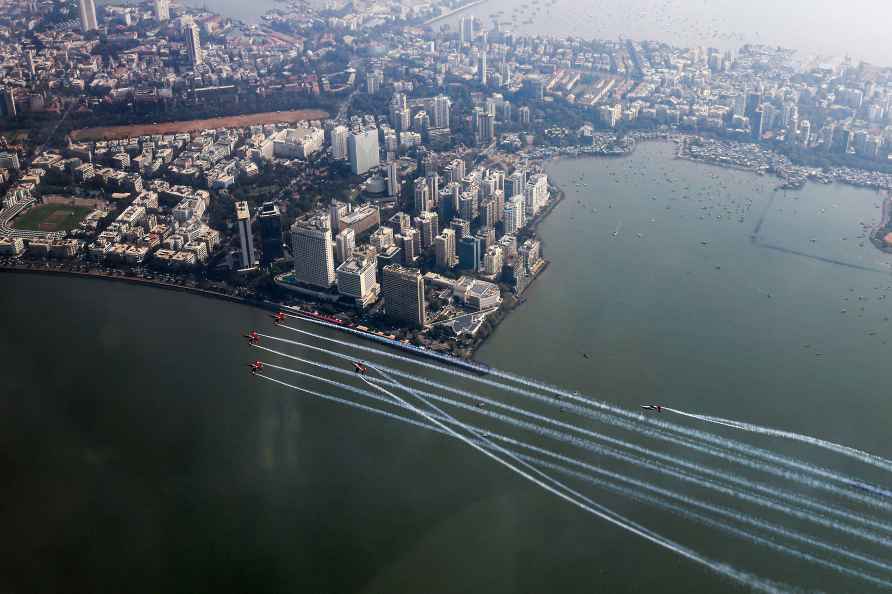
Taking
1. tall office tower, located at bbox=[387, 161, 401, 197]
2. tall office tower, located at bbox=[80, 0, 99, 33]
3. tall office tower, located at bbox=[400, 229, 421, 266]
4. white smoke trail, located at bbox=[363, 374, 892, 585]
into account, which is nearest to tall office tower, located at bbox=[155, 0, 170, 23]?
tall office tower, located at bbox=[80, 0, 99, 33]

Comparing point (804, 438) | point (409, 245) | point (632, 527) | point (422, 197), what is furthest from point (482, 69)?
point (632, 527)

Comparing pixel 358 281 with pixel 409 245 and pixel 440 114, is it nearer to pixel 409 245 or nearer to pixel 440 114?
pixel 409 245

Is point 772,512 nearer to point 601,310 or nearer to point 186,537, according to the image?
point 601,310

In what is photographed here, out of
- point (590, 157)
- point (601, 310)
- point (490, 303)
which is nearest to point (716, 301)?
point (601, 310)

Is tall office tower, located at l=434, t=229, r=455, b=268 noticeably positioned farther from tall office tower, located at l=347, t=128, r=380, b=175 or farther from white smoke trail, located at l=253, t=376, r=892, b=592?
tall office tower, located at l=347, t=128, r=380, b=175

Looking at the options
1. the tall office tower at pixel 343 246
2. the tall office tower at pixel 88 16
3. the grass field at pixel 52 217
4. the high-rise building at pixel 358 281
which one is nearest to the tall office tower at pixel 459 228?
the tall office tower at pixel 343 246

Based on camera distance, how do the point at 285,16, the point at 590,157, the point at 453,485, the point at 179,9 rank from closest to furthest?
1. the point at 453,485
2. the point at 590,157
3. the point at 179,9
4. the point at 285,16

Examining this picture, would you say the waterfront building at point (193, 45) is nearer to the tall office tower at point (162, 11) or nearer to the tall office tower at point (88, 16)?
the tall office tower at point (162, 11)

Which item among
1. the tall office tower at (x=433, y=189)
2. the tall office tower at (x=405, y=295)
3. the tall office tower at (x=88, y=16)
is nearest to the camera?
the tall office tower at (x=405, y=295)
